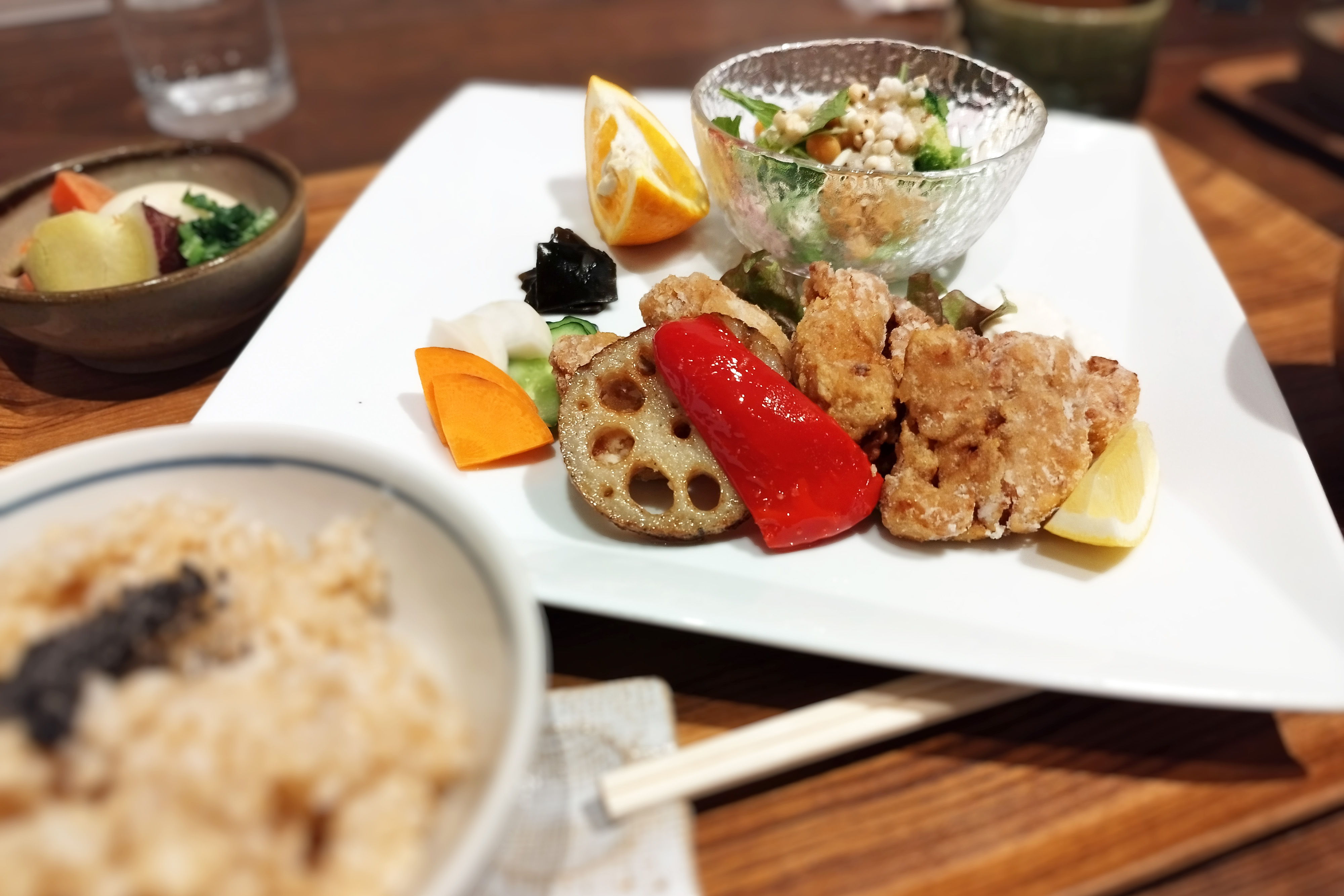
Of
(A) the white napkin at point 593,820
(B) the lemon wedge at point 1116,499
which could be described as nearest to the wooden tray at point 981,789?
(A) the white napkin at point 593,820

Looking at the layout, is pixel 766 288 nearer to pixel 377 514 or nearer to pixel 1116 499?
pixel 1116 499

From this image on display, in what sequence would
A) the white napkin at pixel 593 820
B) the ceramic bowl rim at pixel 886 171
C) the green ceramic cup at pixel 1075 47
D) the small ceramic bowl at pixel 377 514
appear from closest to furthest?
the small ceramic bowl at pixel 377 514 < the white napkin at pixel 593 820 < the ceramic bowl rim at pixel 886 171 < the green ceramic cup at pixel 1075 47

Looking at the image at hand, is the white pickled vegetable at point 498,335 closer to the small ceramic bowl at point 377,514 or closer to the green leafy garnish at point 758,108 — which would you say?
the small ceramic bowl at point 377,514

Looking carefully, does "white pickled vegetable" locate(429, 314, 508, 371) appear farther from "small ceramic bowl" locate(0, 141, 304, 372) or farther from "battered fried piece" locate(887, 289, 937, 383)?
"battered fried piece" locate(887, 289, 937, 383)

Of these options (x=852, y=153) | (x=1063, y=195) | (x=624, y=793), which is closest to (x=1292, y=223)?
(x=1063, y=195)

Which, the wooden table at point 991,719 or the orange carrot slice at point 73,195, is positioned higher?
the orange carrot slice at point 73,195

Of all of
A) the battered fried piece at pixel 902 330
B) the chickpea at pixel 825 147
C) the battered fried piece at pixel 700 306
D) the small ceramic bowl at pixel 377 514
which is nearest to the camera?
the small ceramic bowl at pixel 377 514
